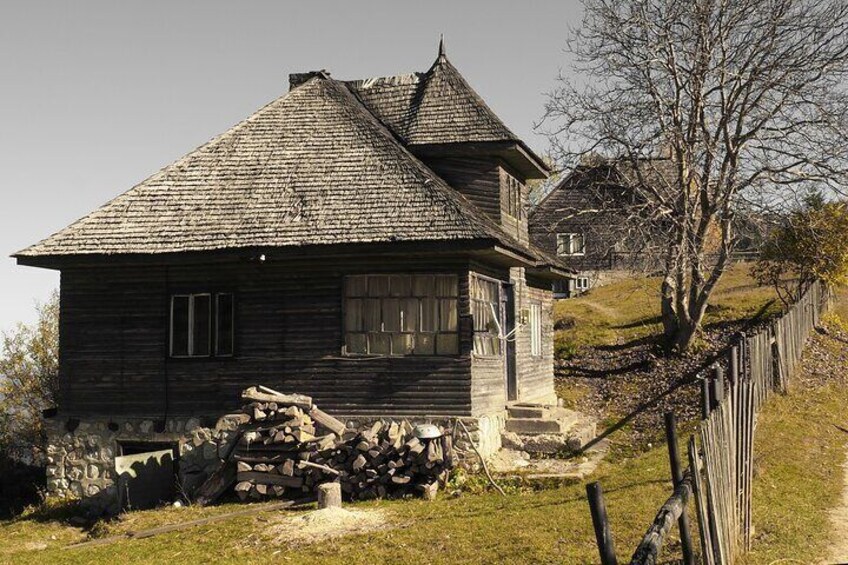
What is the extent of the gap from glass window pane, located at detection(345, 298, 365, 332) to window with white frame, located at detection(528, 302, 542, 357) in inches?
259

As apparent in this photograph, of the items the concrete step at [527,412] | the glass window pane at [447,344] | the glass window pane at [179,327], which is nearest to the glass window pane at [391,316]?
the glass window pane at [447,344]

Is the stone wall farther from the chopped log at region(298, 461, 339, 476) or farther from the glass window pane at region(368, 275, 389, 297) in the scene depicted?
the glass window pane at region(368, 275, 389, 297)

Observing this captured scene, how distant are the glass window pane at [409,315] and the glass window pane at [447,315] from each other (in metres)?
0.48

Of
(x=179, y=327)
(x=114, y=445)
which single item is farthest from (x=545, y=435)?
(x=114, y=445)

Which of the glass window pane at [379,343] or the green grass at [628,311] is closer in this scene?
the glass window pane at [379,343]

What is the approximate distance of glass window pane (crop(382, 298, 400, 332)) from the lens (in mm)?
17206

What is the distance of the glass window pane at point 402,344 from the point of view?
1717cm

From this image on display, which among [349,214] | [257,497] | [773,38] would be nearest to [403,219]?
[349,214]

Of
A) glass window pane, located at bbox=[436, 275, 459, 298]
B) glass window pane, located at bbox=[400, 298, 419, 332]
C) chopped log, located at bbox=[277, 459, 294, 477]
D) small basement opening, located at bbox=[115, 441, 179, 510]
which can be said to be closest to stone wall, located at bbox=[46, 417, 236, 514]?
small basement opening, located at bbox=[115, 441, 179, 510]

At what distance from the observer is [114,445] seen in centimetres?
1812

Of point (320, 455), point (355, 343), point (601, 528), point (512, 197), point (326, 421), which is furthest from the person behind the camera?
point (512, 197)

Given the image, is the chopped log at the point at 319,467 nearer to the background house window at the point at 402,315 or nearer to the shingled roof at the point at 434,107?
the background house window at the point at 402,315

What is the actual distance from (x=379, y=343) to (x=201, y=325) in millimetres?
3786

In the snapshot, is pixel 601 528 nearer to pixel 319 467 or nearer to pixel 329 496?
pixel 329 496
